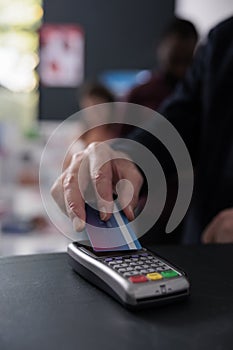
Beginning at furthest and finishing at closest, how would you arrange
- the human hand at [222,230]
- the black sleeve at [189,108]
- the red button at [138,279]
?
the black sleeve at [189,108] → the human hand at [222,230] → the red button at [138,279]

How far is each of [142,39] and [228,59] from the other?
2.80 meters

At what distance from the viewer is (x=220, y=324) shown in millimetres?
393

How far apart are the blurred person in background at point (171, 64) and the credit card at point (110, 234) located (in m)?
1.25

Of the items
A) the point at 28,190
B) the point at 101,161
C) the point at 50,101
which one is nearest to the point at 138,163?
→ the point at 101,161

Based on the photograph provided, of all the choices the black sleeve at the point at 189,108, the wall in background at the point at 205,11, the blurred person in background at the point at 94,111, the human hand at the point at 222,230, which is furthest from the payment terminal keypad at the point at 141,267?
the wall in background at the point at 205,11

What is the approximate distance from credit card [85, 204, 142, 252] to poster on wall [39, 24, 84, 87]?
3.09 m

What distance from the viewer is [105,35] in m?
3.50

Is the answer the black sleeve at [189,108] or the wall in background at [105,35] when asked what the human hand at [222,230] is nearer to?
the black sleeve at [189,108]

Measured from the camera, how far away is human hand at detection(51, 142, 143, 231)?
493 mm

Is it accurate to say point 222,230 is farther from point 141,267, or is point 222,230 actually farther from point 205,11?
point 205,11

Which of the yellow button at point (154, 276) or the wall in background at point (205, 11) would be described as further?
the wall in background at point (205, 11)

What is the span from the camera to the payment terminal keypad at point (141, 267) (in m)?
0.43

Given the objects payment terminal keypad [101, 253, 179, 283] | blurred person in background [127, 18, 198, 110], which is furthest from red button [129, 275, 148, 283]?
blurred person in background [127, 18, 198, 110]

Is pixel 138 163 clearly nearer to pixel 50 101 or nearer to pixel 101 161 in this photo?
pixel 101 161
